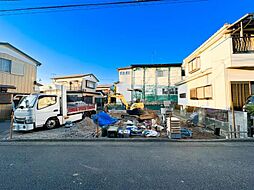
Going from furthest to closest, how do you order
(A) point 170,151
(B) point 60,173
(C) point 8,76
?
(C) point 8,76, (A) point 170,151, (B) point 60,173

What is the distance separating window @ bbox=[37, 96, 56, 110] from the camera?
832cm

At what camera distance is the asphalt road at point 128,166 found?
9.48 feet

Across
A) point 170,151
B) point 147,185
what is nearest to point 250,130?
point 170,151

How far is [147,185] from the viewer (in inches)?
111

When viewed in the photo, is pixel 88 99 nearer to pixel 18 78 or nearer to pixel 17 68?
pixel 18 78

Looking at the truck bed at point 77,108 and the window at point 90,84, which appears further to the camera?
the window at point 90,84

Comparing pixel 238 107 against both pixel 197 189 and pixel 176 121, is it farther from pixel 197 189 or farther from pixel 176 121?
pixel 197 189

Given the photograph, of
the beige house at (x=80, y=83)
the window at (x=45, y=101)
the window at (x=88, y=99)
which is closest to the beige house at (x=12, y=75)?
the window at (x=45, y=101)

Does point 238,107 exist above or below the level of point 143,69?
below

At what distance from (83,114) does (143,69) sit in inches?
647

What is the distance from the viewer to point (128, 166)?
12.1 ft

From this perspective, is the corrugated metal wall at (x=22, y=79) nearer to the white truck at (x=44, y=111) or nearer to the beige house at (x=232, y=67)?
the white truck at (x=44, y=111)

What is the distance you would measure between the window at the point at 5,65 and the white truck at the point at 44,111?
6.58 metres

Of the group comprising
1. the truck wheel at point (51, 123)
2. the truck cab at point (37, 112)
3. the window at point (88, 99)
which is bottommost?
the truck wheel at point (51, 123)
